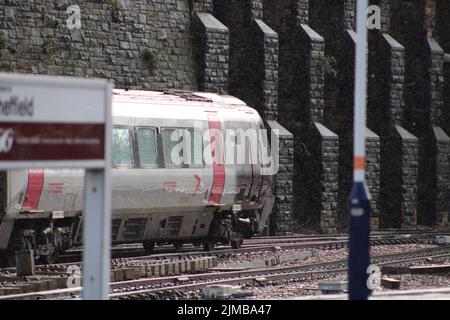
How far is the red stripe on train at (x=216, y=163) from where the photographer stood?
82.9 feet

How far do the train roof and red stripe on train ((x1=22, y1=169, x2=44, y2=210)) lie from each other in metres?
2.20

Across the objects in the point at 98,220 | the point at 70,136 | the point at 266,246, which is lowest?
the point at 266,246

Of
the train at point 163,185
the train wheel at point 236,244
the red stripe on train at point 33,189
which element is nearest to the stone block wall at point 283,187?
the train at point 163,185

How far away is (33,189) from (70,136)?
12269mm

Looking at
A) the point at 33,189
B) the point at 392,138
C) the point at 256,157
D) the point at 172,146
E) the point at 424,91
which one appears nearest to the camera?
the point at 33,189

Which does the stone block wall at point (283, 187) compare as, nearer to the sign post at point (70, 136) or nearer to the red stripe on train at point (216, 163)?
the red stripe on train at point (216, 163)

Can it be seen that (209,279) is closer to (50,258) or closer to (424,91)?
(50,258)

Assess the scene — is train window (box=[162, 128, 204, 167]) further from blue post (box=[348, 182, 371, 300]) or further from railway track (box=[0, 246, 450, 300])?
blue post (box=[348, 182, 371, 300])

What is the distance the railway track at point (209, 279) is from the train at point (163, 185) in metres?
3.05

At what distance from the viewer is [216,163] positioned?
25391 millimetres

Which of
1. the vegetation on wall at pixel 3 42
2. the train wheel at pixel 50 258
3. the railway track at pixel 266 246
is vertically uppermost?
the vegetation on wall at pixel 3 42

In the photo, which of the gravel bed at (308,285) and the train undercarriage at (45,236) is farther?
the train undercarriage at (45,236)

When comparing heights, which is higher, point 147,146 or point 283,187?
point 147,146

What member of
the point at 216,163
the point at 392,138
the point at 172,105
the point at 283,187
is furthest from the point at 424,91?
the point at 172,105
